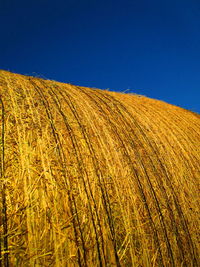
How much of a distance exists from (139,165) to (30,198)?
1.29m

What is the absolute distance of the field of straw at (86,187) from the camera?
143cm

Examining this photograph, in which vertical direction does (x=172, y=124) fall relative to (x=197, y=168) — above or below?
above

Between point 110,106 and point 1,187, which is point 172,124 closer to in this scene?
point 110,106

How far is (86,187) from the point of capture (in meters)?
1.77

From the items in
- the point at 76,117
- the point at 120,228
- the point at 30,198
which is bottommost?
the point at 120,228

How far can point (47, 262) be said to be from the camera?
138 cm

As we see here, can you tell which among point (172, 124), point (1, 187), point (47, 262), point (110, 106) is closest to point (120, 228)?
point (47, 262)

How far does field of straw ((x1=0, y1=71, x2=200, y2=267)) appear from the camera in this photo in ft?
4.70

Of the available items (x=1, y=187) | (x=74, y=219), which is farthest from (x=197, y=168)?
(x=1, y=187)

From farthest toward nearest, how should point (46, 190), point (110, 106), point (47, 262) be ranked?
1. point (110, 106)
2. point (46, 190)
3. point (47, 262)

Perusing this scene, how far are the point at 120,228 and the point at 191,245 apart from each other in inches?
39.2

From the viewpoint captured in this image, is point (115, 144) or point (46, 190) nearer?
point (46, 190)

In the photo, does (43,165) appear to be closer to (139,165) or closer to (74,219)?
(74,219)

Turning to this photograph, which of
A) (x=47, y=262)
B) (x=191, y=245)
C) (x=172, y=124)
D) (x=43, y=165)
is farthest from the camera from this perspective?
(x=172, y=124)
